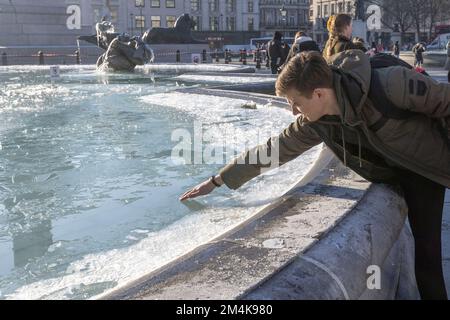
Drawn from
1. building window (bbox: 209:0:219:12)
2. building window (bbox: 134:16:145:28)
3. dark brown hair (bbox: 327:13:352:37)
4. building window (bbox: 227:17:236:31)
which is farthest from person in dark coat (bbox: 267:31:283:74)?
building window (bbox: 227:17:236:31)

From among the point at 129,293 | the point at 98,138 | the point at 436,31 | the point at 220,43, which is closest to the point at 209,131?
the point at 98,138

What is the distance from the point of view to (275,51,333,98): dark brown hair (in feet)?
7.52

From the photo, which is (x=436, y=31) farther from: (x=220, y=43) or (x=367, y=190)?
(x=367, y=190)

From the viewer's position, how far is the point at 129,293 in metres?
2.01

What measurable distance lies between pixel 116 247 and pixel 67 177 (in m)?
1.80

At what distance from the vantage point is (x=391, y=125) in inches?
95.0

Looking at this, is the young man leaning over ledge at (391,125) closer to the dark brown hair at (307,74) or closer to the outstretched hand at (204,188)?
the dark brown hair at (307,74)

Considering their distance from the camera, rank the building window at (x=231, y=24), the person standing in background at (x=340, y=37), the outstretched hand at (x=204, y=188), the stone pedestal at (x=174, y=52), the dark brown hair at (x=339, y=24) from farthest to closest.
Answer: the building window at (x=231, y=24) → the stone pedestal at (x=174, y=52) → the dark brown hair at (x=339, y=24) → the person standing in background at (x=340, y=37) → the outstretched hand at (x=204, y=188)

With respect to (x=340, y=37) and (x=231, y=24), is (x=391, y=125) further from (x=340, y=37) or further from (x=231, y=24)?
(x=231, y=24)

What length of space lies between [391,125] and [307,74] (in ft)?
1.48

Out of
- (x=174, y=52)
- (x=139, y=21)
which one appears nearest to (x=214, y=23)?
(x=139, y=21)

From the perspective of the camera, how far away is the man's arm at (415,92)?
2334 mm

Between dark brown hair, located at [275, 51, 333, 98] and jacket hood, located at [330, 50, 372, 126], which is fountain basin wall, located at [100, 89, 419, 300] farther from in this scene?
dark brown hair, located at [275, 51, 333, 98]

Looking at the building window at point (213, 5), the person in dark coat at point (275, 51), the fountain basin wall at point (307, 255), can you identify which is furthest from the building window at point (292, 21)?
the fountain basin wall at point (307, 255)
